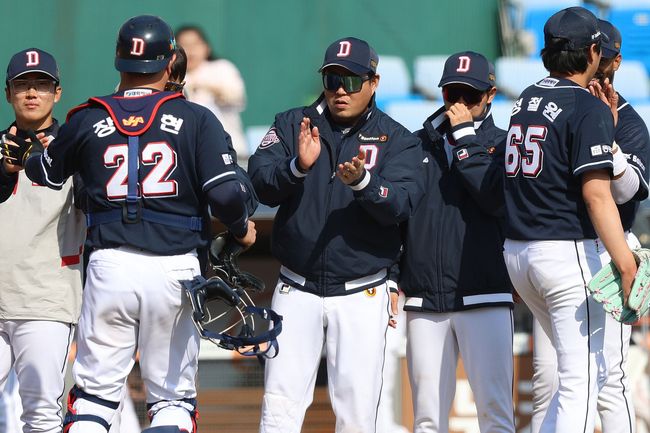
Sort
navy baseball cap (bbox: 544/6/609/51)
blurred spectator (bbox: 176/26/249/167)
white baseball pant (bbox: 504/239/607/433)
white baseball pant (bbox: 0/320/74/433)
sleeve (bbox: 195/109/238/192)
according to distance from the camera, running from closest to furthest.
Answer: sleeve (bbox: 195/109/238/192) → white baseball pant (bbox: 504/239/607/433) → navy baseball cap (bbox: 544/6/609/51) → white baseball pant (bbox: 0/320/74/433) → blurred spectator (bbox: 176/26/249/167)

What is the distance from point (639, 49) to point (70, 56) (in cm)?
527

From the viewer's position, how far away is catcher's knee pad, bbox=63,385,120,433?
13.7ft

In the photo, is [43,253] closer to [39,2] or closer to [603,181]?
[603,181]

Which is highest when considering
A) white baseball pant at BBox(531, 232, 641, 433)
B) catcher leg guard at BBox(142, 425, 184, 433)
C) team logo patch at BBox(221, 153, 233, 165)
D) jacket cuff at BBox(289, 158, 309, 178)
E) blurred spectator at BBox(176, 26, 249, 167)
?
blurred spectator at BBox(176, 26, 249, 167)

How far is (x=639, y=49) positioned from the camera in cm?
1034

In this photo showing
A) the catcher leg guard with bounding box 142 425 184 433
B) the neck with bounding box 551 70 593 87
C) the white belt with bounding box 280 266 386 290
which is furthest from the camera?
the white belt with bounding box 280 266 386 290

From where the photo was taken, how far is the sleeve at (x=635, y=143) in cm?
469

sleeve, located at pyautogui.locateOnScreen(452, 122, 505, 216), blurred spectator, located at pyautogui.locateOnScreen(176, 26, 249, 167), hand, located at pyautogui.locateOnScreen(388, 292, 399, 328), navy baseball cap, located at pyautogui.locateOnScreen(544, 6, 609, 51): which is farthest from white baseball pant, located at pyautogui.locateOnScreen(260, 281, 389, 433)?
blurred spectator, located at pyautogui.locateOnScreen(176, 26, 249, 167)

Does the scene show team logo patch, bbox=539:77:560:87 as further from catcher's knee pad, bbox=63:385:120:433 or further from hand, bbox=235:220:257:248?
catcher's knee pad, bbox=63:385:120:433

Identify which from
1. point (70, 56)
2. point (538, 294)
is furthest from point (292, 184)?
point (70, 56)

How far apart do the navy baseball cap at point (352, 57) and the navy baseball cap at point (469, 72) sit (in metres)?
0.42

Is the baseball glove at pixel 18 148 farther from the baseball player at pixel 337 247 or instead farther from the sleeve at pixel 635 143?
the sleeve at pixel 635 143

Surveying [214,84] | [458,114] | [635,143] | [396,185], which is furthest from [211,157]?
[214,84]

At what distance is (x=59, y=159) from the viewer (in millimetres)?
4355
